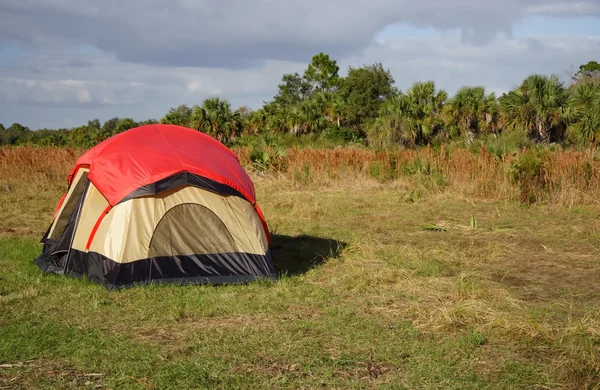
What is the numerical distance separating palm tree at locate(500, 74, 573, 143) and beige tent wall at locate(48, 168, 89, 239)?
82.8ft

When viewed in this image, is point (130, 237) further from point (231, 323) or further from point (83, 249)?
point (231, 323)

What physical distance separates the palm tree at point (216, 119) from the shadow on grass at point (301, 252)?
Answer: 2473cm

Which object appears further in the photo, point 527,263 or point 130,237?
point 527,263

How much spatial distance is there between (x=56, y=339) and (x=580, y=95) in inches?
1121

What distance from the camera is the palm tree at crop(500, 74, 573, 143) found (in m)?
29.7

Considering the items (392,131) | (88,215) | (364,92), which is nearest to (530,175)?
(88,215)

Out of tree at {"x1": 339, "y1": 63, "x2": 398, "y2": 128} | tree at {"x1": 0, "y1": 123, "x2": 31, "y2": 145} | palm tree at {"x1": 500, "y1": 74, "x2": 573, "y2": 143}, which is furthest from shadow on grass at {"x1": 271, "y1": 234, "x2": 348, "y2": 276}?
tree at {"x1": 0, "y1": 123, "x2": 31, "y2": 145}

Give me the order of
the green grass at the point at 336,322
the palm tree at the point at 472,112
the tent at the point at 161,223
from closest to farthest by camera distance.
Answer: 1. the green grass at the point at 336,322
2. the tent at the point at 161,223
3. the palm tree at the point at 472,112

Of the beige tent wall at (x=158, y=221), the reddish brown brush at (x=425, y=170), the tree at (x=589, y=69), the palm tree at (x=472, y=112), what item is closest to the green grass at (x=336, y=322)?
the beige tent wall at (x=158, y=221)

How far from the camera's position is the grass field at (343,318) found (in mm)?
5074

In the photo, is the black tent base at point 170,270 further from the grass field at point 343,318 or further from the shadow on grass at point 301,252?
the shadow on grass at point 301,252

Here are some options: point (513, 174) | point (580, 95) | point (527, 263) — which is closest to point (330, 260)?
point (527, 263)

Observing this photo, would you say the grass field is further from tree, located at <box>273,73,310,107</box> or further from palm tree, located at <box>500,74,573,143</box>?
tree, located at <box>273,73,310,107</box>

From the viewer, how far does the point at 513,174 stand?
16.2 metres
